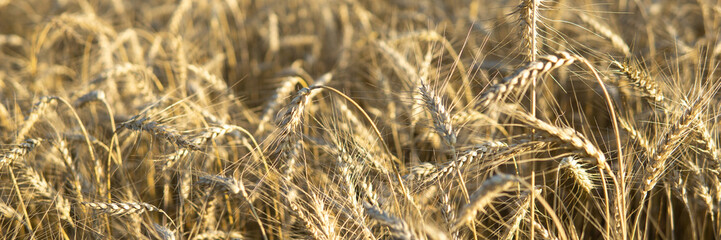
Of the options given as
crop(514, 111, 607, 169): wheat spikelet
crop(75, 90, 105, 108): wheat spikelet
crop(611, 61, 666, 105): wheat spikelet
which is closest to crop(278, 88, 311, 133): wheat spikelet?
crop(514, 111, 607, 169): wheat spikelet

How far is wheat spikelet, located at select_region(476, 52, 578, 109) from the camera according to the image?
101cm

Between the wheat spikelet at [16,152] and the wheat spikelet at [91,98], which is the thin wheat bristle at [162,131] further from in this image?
the wheat spikelet at [91,98]

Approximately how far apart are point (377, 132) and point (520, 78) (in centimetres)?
40

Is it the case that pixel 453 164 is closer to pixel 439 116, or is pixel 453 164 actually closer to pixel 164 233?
pixel 439 116

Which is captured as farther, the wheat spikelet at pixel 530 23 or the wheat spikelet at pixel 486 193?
the wheat spikelet at pixel 530 23

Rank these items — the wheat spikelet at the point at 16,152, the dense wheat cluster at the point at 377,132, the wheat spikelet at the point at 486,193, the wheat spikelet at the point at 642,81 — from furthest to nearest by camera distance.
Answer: the wheat spikelet at the point at 16,152, the wheat spikelet at the point at 642,81, the dense wheat cluster at the point at 377,132, the wheat spikelet at the point at 486,193

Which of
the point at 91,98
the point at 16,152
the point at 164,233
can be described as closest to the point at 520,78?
the point at 164,233

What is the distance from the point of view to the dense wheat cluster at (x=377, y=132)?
4.40 ft

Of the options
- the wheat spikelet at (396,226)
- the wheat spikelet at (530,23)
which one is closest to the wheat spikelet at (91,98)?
the wheat spikelet at (396,226)

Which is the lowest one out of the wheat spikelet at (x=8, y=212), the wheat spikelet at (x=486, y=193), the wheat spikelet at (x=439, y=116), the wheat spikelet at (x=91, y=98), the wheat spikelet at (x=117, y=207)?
the wheat spikelet at (x=8, y=212)

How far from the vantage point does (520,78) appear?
3.46ft

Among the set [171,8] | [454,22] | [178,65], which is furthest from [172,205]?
[171,8]

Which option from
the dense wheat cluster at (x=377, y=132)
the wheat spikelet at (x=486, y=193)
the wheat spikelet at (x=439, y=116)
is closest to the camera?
the wheat spikelet at (x=486, y=193)

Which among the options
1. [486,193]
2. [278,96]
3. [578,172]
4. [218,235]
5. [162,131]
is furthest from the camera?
[278,96]
